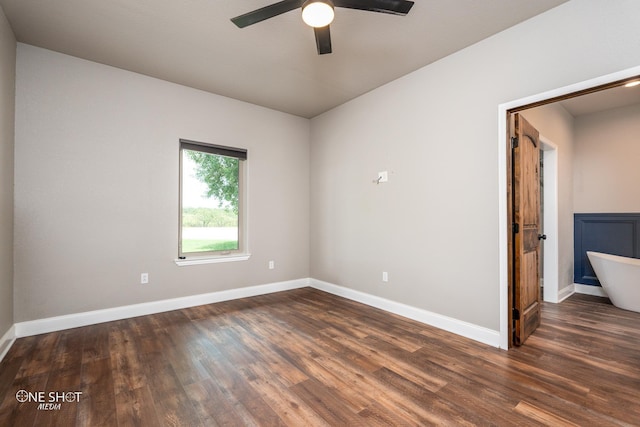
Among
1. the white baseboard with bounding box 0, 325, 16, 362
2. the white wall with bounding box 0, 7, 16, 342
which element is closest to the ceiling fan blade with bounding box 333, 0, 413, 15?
the white wall with bounding box 0, 7, 16, 342

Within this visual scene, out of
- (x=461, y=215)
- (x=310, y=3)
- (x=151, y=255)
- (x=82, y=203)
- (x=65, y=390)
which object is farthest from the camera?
(x=151, y=255)

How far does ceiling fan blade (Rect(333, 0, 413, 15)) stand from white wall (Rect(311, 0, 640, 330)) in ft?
4.29

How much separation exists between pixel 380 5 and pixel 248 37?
54.2 inches

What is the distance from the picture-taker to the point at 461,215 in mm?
2871

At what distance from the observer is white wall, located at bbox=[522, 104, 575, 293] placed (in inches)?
154

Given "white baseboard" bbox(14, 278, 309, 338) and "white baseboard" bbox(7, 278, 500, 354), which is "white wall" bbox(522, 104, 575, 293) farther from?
"white baseboard" bbox(14, 278, 309, 338)

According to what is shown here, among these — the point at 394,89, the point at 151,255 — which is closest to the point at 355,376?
the point at 151,255

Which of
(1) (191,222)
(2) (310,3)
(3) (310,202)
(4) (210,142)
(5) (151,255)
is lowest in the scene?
(5) (151,255)

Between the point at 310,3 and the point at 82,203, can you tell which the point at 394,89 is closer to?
the point at 310,3

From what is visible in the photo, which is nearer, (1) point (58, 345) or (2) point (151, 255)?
(1) point (58, 345)

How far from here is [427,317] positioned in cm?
313

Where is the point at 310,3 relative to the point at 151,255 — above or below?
above

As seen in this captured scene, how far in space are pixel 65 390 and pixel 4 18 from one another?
298 cm

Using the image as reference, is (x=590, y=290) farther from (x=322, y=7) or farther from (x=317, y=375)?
(x=322, y=7)
